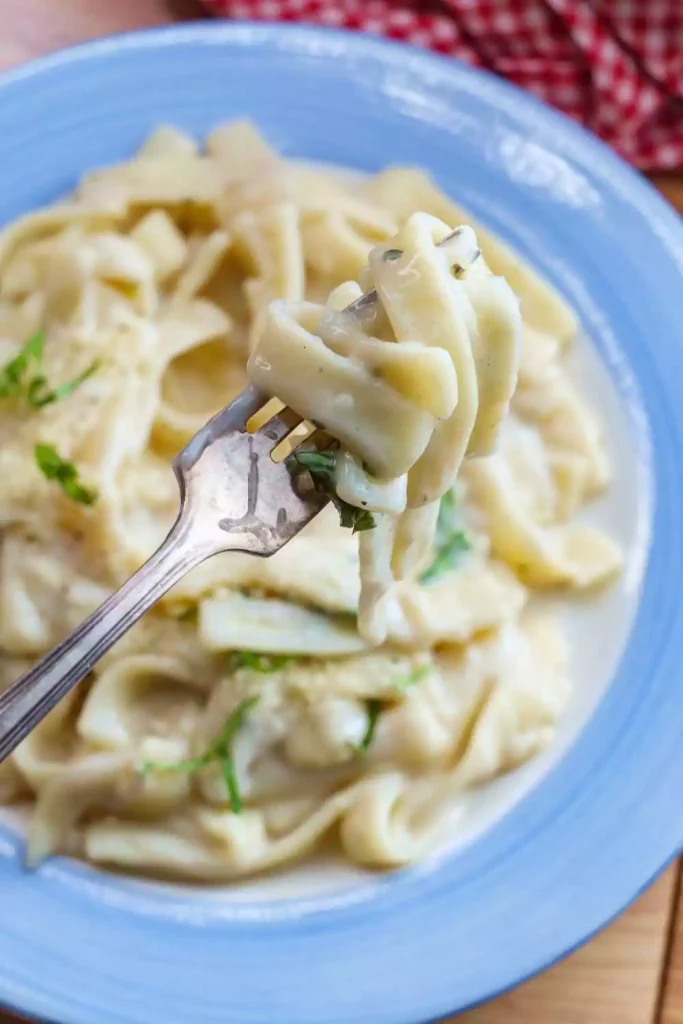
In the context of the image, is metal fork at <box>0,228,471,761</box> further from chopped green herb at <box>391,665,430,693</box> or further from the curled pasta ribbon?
chopped green herb at <box>391,665,430,693</box>

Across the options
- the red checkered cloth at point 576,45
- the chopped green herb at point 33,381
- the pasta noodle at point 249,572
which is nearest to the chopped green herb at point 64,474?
the pasta noodle at point 249,572

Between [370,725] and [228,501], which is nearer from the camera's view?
[228,501]

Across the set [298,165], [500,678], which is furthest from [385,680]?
[298,165]

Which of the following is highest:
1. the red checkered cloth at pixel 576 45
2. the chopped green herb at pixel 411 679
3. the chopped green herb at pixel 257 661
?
the red checkered cloth at pixel 576 45

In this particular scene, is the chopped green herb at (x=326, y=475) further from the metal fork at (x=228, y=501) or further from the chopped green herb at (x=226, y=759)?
the chopped green herb at (x=226, y=759)

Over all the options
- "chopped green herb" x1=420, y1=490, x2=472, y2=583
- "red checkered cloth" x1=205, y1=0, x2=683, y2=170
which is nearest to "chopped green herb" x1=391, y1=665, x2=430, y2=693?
"chopped green herb" x1=420, y1=490, x2=472, y2=583

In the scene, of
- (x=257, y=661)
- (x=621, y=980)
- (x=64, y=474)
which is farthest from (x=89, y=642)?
(x=621, y=980)

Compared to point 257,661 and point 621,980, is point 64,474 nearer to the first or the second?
point 257,661
